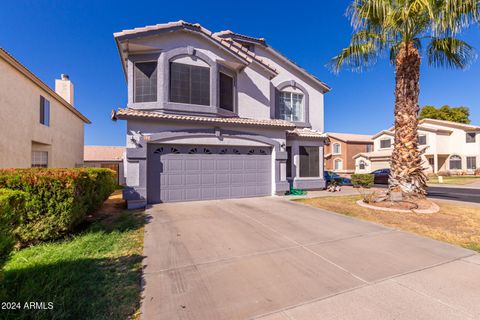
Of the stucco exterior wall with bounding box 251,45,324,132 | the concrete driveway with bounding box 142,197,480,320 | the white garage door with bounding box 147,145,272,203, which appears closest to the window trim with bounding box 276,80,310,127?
the stucco exterior wall with bounding box 251,45,324,132

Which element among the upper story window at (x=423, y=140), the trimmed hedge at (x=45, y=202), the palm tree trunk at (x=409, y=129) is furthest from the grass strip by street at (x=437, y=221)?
the upper story window at (x=423, y=140)

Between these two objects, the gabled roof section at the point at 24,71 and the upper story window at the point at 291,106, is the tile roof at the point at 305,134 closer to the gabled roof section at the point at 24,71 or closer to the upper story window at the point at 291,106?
the upper story window at the point at 291,106

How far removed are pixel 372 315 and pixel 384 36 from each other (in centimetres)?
1118

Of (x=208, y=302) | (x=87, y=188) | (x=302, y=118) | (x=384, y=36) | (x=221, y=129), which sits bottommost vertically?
(x=208, y=302)

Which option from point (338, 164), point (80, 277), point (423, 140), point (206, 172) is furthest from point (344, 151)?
point (80, 277)

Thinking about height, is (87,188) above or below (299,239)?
above

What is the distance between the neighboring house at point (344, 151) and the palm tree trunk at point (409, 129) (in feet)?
92.3

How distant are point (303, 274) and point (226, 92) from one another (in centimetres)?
1030

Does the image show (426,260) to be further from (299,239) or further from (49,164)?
(49,164)

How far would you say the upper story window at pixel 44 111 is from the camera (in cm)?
1377

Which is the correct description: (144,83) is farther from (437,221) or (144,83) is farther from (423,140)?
(423,140)

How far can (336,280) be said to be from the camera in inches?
141

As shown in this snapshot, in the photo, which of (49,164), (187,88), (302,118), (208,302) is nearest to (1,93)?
(49,164)

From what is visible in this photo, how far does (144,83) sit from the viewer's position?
A: 1049 cm
